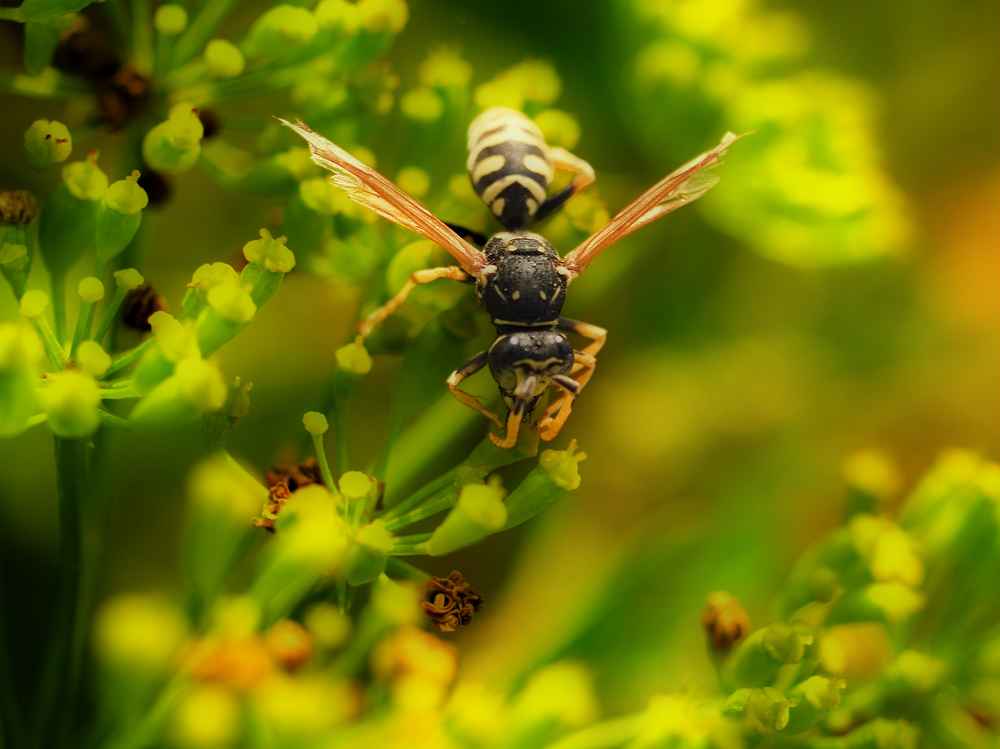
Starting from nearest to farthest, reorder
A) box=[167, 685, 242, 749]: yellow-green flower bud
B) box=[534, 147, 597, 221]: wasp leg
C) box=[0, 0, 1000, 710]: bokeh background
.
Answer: box=[167, 685, 242, 749]: yellow-green flower bud → box=[534, 147, 597, 221]: wasp leg → box=[0, 0, 1000, 710]: bokeh background

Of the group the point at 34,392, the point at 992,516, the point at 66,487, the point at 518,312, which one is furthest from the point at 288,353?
the point at 992,516

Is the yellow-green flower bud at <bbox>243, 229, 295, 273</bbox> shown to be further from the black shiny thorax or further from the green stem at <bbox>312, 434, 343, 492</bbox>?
the black shiny thorax

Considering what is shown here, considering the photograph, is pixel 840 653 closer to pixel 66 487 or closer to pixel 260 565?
pixel 260 565

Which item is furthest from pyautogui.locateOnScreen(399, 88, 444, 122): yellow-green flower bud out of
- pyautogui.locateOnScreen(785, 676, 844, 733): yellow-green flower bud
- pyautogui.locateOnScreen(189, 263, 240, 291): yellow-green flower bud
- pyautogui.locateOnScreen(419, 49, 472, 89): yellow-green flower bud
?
pyautogui.locateOnScreen(785, 676, 844, 733): yellow-green flower bud

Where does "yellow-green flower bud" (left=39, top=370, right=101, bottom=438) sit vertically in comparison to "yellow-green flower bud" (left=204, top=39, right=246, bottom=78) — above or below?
below

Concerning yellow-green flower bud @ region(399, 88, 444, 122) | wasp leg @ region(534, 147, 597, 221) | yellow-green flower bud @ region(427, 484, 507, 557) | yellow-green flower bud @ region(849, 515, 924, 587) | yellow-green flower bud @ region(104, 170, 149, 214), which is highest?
wasp leg @ region(534, 147, 597, 221)

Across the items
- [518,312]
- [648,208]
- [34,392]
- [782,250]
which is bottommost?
[34,392]
